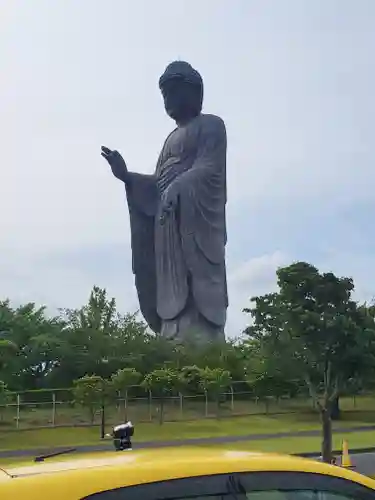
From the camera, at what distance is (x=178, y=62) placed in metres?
25.2

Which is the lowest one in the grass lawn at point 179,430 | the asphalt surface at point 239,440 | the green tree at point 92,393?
the asphalt surface at point 239,440

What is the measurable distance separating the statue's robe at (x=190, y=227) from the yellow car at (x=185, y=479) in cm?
2191

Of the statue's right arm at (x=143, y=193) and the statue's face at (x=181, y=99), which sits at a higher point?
the statue's face at (x=181, y=99)

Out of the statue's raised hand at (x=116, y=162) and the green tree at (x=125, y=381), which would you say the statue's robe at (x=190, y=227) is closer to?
the statue's raised hand at (x=116, y=162)

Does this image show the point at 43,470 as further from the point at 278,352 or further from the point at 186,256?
the point at 186,256

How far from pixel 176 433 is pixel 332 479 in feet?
→ 52.8

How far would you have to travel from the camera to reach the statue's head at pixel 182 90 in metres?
24.8

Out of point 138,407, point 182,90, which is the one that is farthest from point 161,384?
point 182,90

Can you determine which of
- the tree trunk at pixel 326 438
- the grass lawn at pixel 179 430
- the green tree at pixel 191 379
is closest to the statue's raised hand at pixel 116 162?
the green tree at pixel 191 379

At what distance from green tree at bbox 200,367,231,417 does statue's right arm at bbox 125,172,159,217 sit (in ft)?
19.0

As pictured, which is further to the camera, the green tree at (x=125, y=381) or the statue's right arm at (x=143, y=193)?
the statue's right arm at (x=143, y=193)

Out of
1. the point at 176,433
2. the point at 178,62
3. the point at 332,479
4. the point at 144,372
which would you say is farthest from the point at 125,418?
the point at 332,479

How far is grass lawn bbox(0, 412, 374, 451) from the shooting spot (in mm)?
16734

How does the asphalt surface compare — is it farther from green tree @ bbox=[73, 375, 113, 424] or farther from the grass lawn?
green tree @ bbox=[73, 375, 113, 424]
